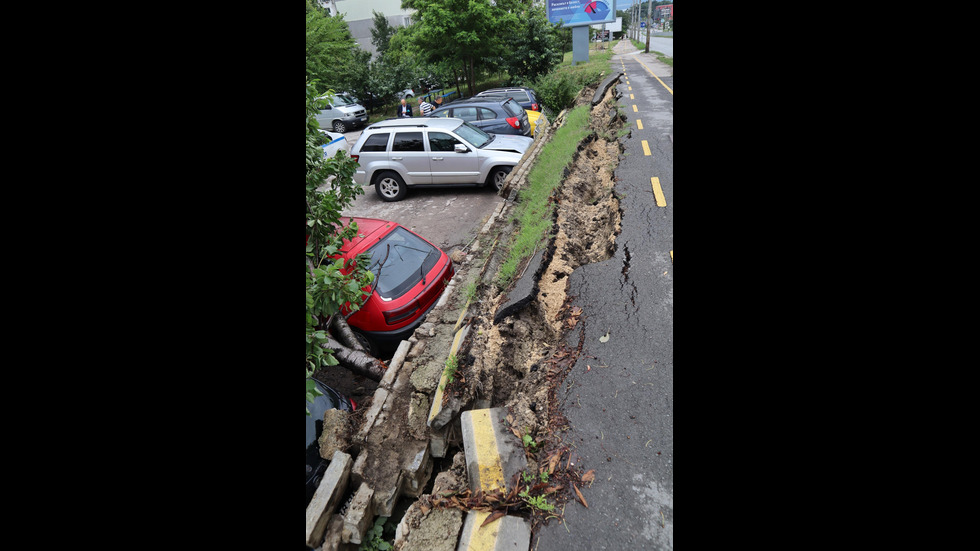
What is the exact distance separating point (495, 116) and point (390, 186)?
4389 mm

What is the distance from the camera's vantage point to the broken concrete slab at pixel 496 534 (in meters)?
3.26

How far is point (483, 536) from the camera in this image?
334cm

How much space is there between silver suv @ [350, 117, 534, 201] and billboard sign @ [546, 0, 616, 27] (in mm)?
19036

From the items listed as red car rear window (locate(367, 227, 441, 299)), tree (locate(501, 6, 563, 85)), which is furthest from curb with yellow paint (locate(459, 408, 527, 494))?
tree (locate(501, 6, 563, 85))

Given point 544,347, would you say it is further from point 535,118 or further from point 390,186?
point 535,118

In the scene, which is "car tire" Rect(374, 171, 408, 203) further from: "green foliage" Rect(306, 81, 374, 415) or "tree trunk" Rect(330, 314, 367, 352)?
"green foliage" Rect(306, 81, 374, 415)

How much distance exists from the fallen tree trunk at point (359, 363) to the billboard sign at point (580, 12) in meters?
27.6

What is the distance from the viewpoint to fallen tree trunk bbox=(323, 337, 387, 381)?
613cm

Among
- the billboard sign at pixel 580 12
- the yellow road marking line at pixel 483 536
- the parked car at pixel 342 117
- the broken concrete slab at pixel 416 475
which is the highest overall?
the billboard sign at pixel 580 12

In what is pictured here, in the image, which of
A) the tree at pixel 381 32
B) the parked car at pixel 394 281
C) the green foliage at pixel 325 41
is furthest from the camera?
the tree at pixel 381 32

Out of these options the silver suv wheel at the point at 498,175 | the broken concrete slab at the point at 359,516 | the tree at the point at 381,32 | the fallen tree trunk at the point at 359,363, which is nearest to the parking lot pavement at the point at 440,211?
the silver suv wheel at the point at 498,175

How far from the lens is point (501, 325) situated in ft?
17.9

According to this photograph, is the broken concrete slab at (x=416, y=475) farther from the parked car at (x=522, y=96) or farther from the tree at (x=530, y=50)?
the tree at (x=530, y=50)
